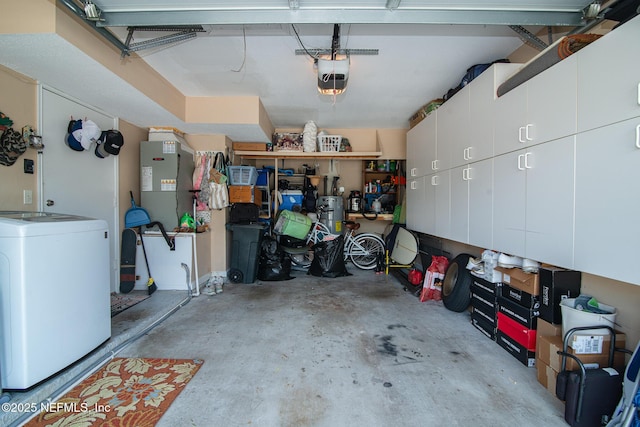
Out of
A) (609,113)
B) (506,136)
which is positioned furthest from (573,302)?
(506,136)

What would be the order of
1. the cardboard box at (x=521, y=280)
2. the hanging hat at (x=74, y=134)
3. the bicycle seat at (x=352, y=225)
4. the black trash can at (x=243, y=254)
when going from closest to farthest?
the cardboard box at (x=521, y=280) < the hanging hat at (x=74, y=134) < the black trash can at (x=243, y=254) < the bicycle seat at (x=352, y=225)

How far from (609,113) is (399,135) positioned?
12.8ft

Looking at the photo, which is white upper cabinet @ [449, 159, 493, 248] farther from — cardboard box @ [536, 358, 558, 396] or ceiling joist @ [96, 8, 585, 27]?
ceiling joist @ [96, 8, 585, 27]

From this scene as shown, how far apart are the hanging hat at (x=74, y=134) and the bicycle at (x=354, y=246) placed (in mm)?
3218

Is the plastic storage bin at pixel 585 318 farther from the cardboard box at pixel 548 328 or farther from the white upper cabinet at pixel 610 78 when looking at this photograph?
the white upper cabinet at pixel 610 78

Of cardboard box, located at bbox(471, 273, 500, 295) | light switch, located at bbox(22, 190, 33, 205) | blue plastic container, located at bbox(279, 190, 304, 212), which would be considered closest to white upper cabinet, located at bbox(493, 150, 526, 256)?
cardboard box, located at bbox(471, 273, 500, 295)

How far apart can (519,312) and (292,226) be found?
125 inches

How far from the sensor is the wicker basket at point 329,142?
477cm

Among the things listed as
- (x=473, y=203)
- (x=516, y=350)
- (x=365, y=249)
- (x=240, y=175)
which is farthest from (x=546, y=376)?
(x=240, y=175)

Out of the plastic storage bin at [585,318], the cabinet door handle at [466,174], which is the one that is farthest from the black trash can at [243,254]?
the plastic storage bin at [585,318]

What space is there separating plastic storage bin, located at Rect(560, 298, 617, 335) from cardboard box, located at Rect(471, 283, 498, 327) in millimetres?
639

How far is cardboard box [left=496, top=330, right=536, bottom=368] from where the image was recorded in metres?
1.99

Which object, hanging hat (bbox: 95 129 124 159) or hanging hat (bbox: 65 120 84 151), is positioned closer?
hanging hat (bbox: 65 120 84 151)

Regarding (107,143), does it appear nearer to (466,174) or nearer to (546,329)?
(466,174)
